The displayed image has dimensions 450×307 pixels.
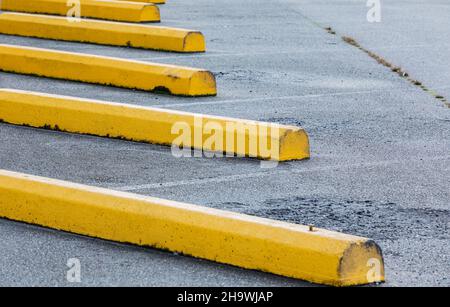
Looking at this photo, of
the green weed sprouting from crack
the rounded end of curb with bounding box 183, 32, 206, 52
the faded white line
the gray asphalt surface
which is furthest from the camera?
the rounded end of curb with bounding box 183, 32, 206, 52

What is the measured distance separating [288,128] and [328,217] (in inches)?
56.2

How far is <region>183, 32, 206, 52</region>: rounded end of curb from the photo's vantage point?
12195mm

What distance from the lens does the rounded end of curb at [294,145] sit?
7461 millimetres

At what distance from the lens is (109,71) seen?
10.2 meters

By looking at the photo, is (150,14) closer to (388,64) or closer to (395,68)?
(388,64)

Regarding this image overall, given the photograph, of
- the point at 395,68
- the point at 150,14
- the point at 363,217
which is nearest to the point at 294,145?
the point at 363,217

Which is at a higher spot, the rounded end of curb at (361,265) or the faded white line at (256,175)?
the rounded end of curb at (361,265)

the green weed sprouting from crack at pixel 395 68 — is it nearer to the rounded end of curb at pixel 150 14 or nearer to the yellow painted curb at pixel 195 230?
the rounded end of curb at pixel 150 14

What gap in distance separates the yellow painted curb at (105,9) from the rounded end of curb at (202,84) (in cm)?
466

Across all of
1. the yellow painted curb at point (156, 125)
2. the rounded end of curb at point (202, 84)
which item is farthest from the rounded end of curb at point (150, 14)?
the yellow painted curb at point (156, 125)

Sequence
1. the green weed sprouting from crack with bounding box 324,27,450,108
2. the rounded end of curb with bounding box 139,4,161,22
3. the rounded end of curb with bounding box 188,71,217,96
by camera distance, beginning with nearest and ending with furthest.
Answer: the rounded end of curb with bounding box 188,71,217,96 → the green weed sprouting from crack with bounding box 324,27,450,108 → the rounded end of curb with bounding box 139,4,161,22

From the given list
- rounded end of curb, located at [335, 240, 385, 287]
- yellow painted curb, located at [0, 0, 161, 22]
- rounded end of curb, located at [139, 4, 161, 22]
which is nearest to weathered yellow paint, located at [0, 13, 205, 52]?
yellow painted curb, located at [0, 0, 161, 22]

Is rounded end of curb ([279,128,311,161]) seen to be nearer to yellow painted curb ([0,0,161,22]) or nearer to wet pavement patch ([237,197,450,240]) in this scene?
wet pavement patch ([237,197,450,240])
